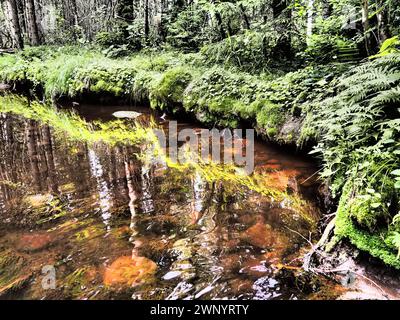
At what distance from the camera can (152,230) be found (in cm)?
332

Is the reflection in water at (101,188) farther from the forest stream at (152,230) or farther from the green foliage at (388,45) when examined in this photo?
the green foliage at (388,45)

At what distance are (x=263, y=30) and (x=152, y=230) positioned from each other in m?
6.74

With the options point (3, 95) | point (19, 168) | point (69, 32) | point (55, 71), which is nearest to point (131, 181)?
point (19, 168)

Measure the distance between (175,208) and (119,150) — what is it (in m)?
2.49

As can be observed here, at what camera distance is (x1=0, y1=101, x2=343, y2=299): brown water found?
2533mm

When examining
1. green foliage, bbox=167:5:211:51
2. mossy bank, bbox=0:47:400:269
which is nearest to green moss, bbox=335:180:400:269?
mossy bank, bbox=0:47:400:269

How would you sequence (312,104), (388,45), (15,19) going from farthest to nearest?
(15,19)
(312,104)
(388,45)

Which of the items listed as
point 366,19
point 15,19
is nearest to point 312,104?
point 366,19

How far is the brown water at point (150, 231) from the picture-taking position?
8.31 ft

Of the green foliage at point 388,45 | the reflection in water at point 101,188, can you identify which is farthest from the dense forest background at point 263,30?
the reflection in water at point 101,188

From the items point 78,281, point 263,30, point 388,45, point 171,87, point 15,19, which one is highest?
point 15,19

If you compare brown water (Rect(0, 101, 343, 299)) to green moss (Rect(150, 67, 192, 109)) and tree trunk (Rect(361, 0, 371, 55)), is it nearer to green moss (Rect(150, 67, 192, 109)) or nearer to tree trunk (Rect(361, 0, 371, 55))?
tree trunk (Rect(361, 0, 371, 55))

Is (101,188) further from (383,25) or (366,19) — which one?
(383,25)

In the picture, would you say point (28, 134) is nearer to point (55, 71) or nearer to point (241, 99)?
point (241, 99)
